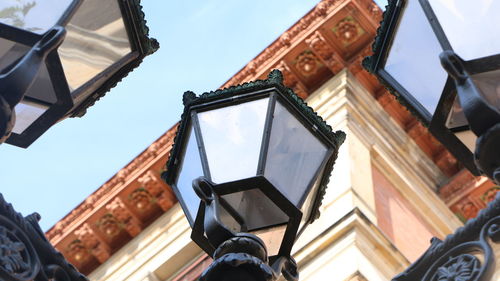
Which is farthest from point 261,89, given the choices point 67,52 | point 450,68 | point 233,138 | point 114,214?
point 114,214

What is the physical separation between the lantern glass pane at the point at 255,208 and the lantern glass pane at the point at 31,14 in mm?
1022

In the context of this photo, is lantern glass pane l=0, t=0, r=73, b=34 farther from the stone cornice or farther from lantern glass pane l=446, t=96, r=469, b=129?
the stone cornice

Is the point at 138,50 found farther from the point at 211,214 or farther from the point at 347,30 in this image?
the point at 347,30

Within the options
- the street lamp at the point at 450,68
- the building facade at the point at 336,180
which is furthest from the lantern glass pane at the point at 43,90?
the building facade at the point at 336,180

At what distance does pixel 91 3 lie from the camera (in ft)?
17.3

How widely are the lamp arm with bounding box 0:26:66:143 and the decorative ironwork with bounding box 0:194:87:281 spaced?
31 cm

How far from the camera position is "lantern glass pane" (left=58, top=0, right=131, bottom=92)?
5215 millimetres

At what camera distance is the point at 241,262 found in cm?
425

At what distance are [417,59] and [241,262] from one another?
1499 mm

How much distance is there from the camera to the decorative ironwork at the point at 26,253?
4582mm

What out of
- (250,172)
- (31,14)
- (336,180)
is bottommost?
(336,180)

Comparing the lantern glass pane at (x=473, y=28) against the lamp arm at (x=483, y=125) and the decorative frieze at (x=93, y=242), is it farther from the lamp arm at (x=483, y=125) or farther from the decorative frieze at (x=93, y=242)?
the decorative frieze at (x=93, y=242)

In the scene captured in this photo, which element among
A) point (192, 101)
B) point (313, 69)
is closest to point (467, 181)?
point (313, 69)

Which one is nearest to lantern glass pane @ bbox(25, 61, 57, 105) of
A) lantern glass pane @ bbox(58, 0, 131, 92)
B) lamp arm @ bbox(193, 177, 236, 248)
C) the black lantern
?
the black lantern
